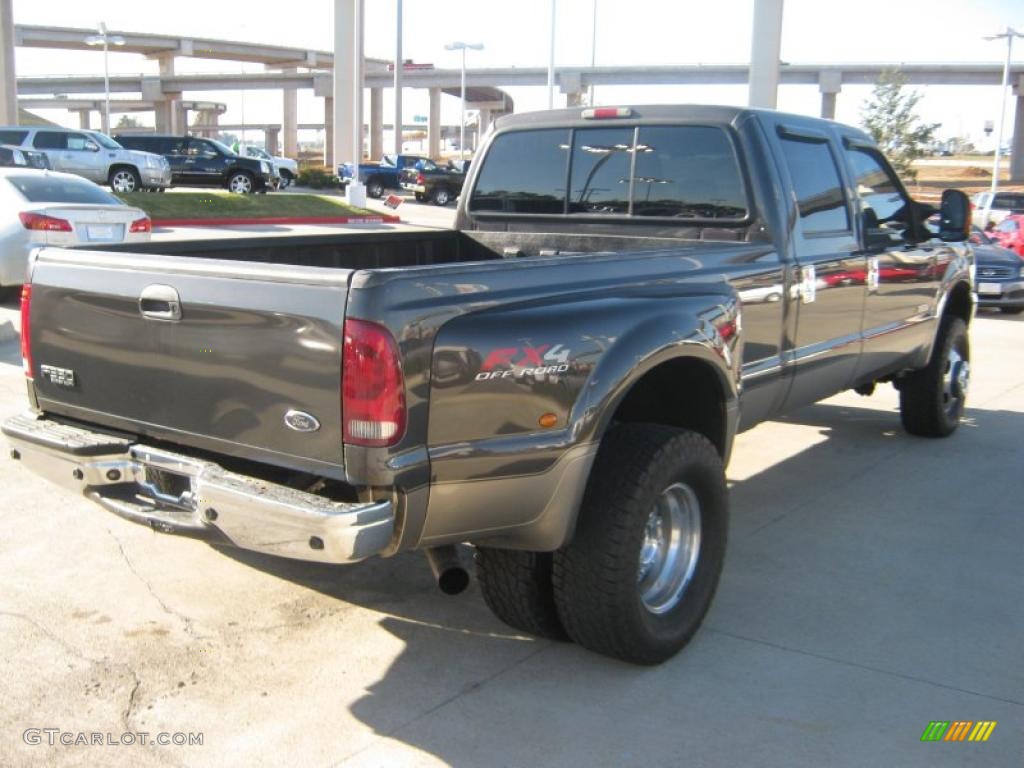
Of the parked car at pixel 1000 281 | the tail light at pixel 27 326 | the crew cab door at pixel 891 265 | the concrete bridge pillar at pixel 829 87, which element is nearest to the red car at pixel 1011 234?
the parked car at pixel 1000 281

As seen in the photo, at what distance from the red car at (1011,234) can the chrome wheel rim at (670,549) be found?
15.9m

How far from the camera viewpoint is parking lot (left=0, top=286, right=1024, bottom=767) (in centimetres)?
340

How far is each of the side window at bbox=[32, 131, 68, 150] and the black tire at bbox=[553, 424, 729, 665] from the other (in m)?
27.8

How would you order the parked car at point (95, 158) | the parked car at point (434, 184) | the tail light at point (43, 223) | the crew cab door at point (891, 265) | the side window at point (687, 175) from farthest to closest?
the parked car at point (434, 184)
the parked car at point (95, 158)
the tail light at point (43, 223)
the crew cab door at point (891, 265)
the side window at point (687, 175)

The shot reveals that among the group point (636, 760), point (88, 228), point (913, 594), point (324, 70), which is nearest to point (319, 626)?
point (636, 760)

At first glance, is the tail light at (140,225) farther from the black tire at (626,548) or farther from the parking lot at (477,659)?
the black tire at (626,548)

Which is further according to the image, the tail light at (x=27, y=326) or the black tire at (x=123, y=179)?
the black tire at (x=123, y=179)

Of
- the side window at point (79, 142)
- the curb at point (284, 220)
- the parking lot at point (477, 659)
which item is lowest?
the curb at point (284, 220)

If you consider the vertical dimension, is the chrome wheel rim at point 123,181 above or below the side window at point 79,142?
below

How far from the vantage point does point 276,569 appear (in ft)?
15.8

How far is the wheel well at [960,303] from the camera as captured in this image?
7.27 m

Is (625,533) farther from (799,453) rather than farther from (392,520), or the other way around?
(799,453)

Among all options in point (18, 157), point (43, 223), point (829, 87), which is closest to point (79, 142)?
point (18, 157)

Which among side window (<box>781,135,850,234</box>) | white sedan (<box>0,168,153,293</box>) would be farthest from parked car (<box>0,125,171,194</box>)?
side window (<box>781,135,850,234</box>)
